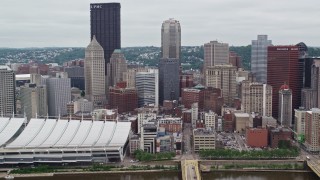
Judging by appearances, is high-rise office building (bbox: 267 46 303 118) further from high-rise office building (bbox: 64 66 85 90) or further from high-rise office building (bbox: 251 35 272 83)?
high-rise office building (bbox: 64 66 85 90)

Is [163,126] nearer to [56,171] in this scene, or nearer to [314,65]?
[56,171]

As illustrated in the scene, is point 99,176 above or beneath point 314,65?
beneath

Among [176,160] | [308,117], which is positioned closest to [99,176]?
[176,160]

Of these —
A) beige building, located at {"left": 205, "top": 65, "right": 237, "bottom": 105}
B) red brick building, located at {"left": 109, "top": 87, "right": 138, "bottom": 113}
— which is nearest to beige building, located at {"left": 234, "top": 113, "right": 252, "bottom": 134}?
red brick building, located at {"left": 109, "top": 87, "right": 138, "bottom": 113}

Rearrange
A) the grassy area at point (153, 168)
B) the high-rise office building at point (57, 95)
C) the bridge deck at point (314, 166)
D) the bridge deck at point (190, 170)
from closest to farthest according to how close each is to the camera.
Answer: the bridge deck at point (190, 170) → the bridge deck at point (314, 166) → the grassy area at point (153, 168) → the high-rise office building at point (57, 95)

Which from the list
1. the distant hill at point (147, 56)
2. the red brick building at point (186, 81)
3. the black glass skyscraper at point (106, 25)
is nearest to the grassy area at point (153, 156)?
the red brick building at point (186, 81)

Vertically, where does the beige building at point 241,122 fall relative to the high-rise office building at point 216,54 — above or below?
below

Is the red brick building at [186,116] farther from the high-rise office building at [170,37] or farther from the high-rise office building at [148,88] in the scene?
the high-rise office building at [170,37]
